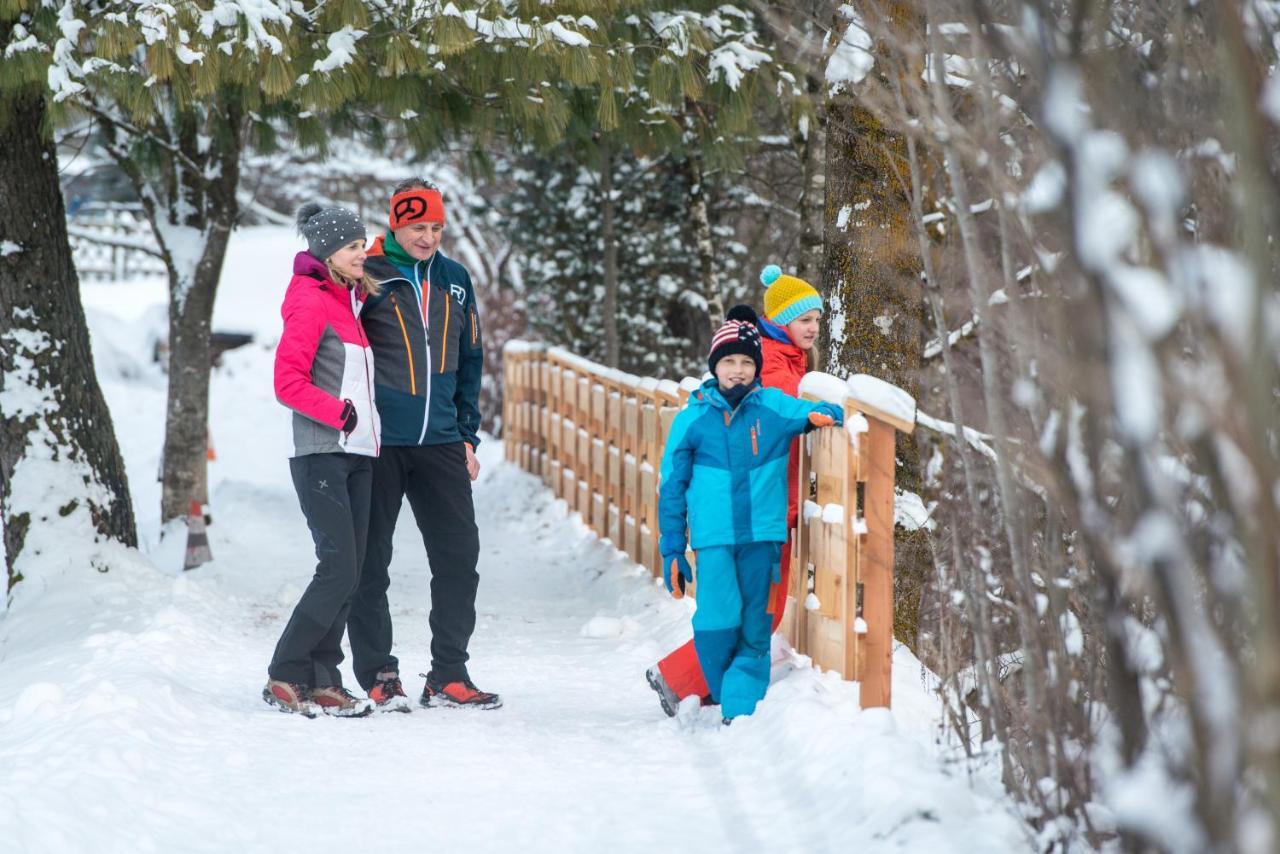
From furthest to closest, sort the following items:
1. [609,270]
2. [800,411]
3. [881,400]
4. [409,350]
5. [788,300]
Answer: [609,270] < [788,300] < [409,350] < [800,411] < [881,400]

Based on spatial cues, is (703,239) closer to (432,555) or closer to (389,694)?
(432,555)

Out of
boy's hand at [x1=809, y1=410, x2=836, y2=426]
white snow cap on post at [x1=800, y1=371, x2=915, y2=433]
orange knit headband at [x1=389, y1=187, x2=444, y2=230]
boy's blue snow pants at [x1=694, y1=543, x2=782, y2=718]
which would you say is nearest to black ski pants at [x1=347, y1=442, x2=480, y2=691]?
orange knit headband at [x1=389, y1=187, x2=444, y2=230]

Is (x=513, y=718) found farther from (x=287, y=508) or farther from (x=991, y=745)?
(x=287, y=508)

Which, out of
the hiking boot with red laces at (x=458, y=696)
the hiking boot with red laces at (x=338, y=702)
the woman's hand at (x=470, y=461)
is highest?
the woman's hand at (x=470, y=461)

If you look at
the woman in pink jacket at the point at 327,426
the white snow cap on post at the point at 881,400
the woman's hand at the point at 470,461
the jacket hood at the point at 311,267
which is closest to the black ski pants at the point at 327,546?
the woman in pink jacket at the point at 327,426

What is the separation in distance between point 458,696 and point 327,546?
757 mm

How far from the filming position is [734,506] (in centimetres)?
437

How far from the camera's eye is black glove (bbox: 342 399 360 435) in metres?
4.44

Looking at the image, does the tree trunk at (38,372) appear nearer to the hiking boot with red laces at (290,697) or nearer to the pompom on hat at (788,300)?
the hiking boot with red laces at (290,697)

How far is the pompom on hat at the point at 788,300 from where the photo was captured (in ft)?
16.6

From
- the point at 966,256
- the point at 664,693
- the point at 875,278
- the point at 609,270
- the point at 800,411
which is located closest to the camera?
the point at 966,256

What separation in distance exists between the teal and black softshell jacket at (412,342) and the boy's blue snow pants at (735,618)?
103 cm

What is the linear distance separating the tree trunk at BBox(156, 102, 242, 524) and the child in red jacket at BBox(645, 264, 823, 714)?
4970 millimetres

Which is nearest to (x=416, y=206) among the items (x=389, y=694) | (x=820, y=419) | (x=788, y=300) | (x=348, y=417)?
(x=348, y=417)
